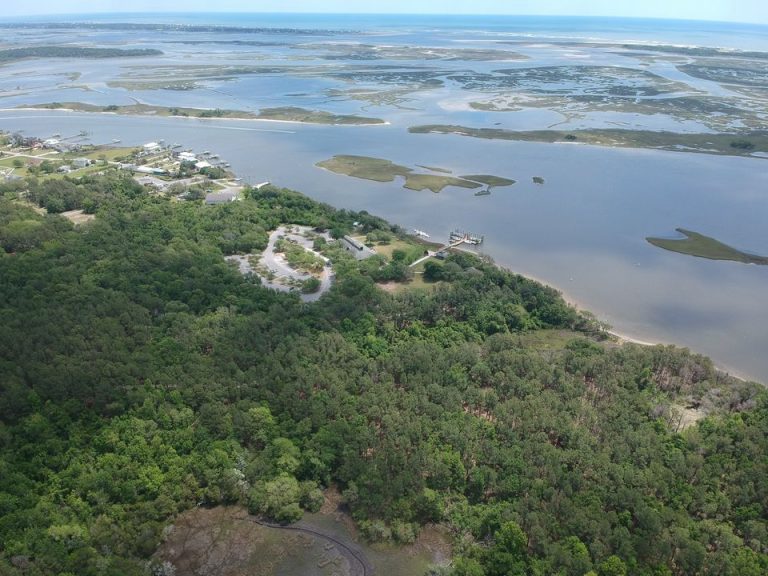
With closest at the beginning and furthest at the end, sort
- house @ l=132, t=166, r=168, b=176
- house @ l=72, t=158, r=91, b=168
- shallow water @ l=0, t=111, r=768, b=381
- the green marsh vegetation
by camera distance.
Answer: shallow water @ l=0, t=111, r=768, b=381 → house @ l=132, t=166, r=168, b=176 → house @ l=72, t=158, r=91, b=168 → the green marsh vegetation

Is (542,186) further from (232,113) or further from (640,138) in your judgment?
(232,113)

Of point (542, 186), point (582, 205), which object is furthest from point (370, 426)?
point (542, 186)

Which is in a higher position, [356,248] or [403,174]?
[403,174]

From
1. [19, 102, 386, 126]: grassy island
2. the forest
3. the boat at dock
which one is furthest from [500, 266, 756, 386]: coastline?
[19, 102, 386, 126]: grassy island

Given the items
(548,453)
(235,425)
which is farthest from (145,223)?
(548,453)

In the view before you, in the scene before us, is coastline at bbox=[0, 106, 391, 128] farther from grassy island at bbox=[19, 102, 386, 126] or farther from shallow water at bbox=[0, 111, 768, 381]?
shallow water at bbox=[0, 111, 768, 381]

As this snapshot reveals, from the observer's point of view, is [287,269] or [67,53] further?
[67,53]

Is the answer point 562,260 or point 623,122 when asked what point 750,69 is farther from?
point 562,260
